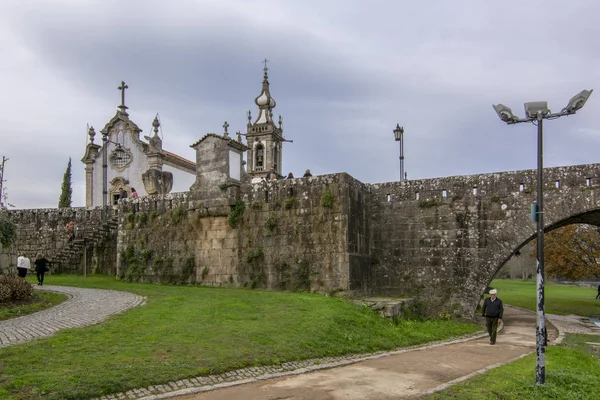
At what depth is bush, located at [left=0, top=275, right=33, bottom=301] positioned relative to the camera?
42.1 ft

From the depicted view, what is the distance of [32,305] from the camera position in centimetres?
1280

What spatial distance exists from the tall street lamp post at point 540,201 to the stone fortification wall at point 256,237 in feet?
25.1

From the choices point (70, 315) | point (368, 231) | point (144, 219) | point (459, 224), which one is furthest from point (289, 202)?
point (70, 315)

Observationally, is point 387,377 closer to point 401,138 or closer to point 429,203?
point 429,203

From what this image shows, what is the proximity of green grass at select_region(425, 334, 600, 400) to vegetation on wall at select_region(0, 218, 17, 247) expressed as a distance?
41.6 ft

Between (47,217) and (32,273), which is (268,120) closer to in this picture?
(47,217)

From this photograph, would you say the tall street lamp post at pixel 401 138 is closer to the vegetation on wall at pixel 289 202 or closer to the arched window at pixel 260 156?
the vegetation on wall at pixel 289 202

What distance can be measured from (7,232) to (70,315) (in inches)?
199

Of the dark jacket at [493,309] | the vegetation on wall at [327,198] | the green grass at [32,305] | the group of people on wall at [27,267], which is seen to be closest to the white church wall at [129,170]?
the group of people on wall at [27,267]

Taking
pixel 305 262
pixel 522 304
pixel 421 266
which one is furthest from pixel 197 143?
pixel 522 304

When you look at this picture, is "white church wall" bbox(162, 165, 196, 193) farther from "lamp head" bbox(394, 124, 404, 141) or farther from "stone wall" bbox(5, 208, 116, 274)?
"lamp head" bbox(394, 124, 404, 141)

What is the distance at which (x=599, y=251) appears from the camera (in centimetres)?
2714

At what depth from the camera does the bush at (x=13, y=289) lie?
12.8 metres

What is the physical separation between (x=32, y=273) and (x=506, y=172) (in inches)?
763
